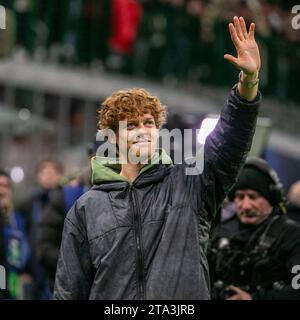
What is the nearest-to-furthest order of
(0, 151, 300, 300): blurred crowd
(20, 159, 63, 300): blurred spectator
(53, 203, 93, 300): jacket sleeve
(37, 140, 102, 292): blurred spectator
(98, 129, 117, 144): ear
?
1. (53, 203, 93, 300): jacket sleeve
2. (98, 129, 117, 144): ear
3. (0, 151, 300, 300): blurred crowd
4. (37, 140, 102, 292): blurred spectator
5. (20, 159, 63, 300): blurred spectator

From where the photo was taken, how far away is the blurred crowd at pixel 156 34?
1529 cm

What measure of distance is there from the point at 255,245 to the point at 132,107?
1.88m

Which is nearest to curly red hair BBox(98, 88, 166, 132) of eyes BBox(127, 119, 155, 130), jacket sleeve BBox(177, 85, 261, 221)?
eyes BBox(127, 119, 155, 130)

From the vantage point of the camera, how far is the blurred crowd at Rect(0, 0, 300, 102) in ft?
50.2

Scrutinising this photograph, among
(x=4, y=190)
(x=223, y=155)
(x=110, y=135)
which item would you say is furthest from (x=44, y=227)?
(x=223, y=155)

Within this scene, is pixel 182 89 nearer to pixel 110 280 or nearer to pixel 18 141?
pixel 18 141

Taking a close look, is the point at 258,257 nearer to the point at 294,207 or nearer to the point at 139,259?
the point at 294,207

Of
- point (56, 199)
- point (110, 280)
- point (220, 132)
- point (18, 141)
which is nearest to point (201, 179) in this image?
point (220, 132)

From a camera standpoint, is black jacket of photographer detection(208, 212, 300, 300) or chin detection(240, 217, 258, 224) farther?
chin detection(240, 217, 258, 224)

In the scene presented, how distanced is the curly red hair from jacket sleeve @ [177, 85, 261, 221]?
282mm

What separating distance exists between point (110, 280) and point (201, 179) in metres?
0.57

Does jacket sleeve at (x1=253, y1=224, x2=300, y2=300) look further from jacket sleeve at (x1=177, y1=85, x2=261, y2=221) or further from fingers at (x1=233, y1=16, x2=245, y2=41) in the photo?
fingers at (x1=233, y1=16, x2=245, y2=41)

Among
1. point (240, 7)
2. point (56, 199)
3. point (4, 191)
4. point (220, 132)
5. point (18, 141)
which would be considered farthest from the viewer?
point (18, 141)
